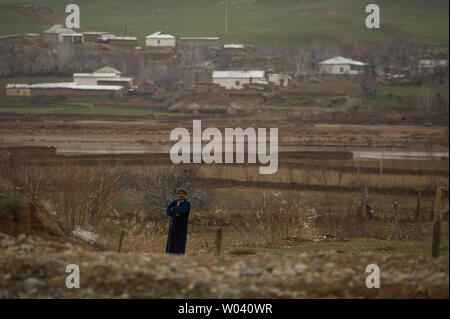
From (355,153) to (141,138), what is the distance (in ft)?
41.3

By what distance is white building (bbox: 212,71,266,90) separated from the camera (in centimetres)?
6738

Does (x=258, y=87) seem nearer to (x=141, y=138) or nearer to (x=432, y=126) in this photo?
(x=432, y=126)

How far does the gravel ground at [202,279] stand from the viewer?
801 cm

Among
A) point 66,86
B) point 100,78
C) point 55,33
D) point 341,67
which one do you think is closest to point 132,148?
point 66,86

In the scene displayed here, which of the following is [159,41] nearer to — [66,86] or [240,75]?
[240,75]

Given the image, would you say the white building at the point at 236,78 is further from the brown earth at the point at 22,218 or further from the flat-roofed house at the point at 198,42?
the brown earth at the point at 22,218

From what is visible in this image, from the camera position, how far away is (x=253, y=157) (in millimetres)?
33188

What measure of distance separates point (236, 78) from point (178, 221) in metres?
58.7

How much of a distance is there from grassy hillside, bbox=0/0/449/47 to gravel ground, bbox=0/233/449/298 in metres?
89.2

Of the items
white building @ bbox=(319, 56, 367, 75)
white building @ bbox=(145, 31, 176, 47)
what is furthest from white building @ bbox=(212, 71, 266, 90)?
white building @ bbox=(145, 31, 176, 47)

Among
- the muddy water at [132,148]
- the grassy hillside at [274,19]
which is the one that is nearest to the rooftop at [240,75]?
the muddy water at [132,148]

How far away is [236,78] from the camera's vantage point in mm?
68125
